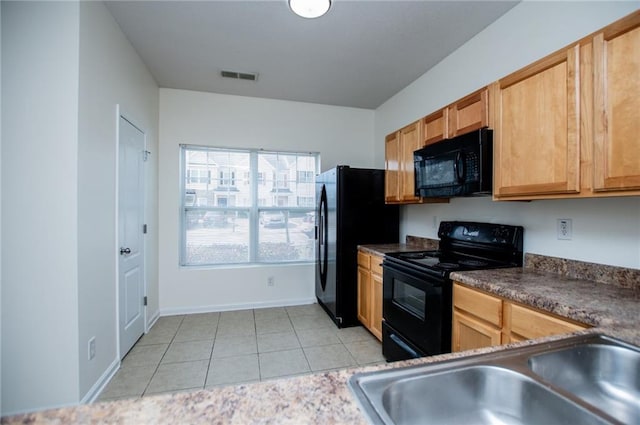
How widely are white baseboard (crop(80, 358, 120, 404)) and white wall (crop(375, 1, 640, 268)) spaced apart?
119 inches

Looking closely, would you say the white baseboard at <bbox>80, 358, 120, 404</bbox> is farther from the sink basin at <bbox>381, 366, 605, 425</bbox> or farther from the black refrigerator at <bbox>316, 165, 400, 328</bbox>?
the sink basin at <bbox>381, 366, 605, 425</bbox>

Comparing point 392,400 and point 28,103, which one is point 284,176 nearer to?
point 28,103

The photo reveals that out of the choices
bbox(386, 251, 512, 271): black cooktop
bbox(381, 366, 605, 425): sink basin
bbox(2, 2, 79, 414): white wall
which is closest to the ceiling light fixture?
bbox(2, 2, 79, 414): white wall

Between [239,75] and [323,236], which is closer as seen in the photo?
[239,75]

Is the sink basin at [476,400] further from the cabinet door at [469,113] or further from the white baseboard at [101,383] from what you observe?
the white baseboard at [101,383]

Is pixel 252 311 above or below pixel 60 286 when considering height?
below

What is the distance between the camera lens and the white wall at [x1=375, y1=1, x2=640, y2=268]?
1.50 meters

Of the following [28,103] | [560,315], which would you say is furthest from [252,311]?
[560,315]

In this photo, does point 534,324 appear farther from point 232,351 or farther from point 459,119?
point 232,351

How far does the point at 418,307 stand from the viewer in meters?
2.03

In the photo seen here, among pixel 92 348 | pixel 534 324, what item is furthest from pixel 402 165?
pixel 92 348

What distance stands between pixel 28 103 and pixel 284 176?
8.41ft

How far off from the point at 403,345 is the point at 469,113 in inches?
68.4

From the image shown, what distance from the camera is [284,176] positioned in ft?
12.9
